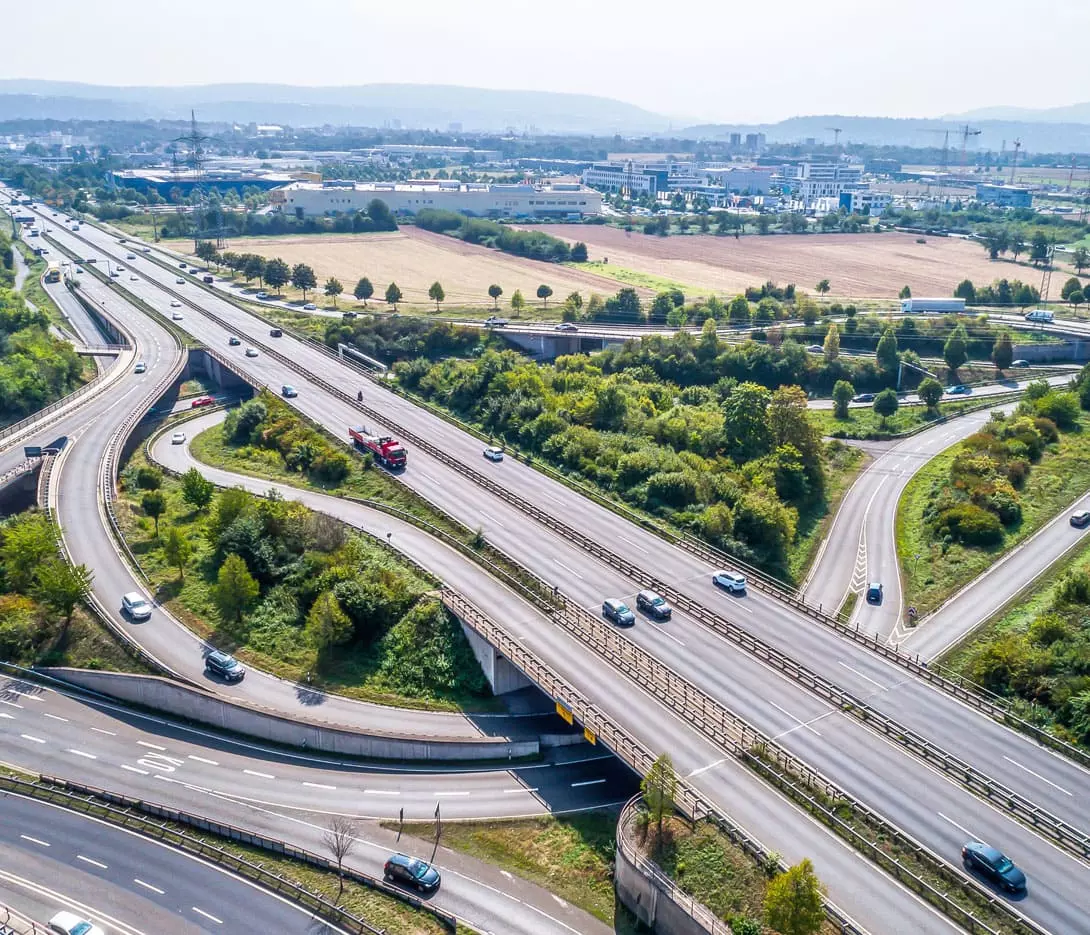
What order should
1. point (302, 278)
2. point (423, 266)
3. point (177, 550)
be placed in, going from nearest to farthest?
1. point (177, 550)
2. point (302, 278)
3. point (423, 266)

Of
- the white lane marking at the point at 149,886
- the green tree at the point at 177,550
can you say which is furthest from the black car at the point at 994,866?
the green tree at the point at 177,550

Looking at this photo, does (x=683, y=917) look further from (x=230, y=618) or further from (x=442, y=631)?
(x=230, y=618)

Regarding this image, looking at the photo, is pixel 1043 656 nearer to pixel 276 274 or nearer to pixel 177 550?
pixel 177 550

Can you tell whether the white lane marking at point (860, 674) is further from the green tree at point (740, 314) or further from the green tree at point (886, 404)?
the green tree at point (740, 314)

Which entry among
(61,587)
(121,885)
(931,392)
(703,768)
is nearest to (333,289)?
(931,392)

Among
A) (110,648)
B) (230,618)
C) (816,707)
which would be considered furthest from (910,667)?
(110,648)

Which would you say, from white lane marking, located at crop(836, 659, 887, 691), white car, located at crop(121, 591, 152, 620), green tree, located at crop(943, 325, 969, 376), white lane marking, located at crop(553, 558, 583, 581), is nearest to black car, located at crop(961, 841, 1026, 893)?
white lane marking, located at crop(836, 659, 887, 691)

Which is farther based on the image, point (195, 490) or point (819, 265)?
point (819, 265)

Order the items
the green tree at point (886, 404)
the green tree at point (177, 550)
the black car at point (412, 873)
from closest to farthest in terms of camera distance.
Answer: the black car at point (412, 873), the green tree at point (177, 550), the green tree at point (886, 404)
